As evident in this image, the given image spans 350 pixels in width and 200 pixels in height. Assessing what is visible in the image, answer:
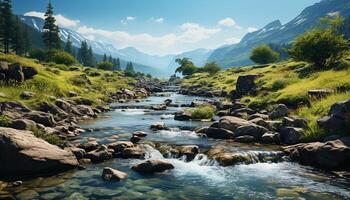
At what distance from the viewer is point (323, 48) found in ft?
198

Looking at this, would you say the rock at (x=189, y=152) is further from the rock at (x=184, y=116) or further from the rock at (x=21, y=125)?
the rock at (x=184, y=116)

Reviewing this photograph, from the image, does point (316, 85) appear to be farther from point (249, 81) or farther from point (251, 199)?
point (251, 199)


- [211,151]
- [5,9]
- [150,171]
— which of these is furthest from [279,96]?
[5,9]

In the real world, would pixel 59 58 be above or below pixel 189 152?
above

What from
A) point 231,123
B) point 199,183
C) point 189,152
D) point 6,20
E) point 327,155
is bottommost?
point 199,183

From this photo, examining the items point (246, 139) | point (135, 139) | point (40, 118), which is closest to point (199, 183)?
point (246, 139)

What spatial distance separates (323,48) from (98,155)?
48489 mm

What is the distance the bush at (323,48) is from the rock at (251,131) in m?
35.1

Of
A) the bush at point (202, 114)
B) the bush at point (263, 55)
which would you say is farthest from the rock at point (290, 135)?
the bush at point (263, 55)

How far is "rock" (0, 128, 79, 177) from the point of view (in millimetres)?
20828

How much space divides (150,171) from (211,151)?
19.7 ft

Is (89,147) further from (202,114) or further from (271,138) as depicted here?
(202,114)

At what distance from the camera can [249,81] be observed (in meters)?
68.2

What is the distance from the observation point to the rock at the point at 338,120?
2553 cm
